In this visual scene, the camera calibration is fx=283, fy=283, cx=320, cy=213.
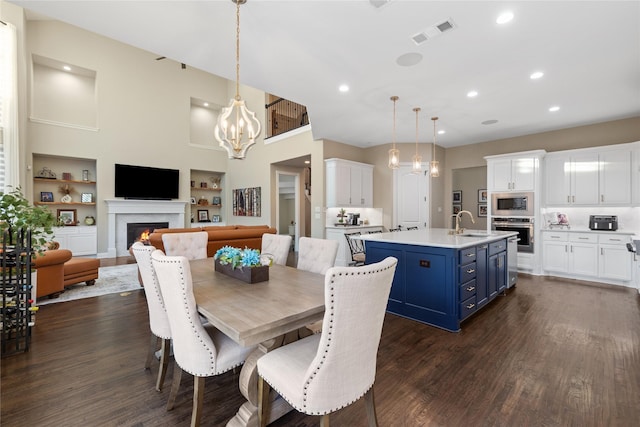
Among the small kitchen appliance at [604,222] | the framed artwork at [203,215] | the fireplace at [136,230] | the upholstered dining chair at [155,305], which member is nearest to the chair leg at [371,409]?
the upholstered dining chair at [155,305]

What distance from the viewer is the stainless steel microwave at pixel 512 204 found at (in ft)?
17.9

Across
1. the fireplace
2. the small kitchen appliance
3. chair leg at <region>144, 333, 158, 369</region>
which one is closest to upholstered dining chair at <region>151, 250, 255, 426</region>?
chair leg at <region>144, 333, 158, 369</region>

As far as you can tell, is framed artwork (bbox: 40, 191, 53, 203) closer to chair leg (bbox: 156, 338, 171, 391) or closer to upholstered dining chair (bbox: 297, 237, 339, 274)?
chair leg (bbox: 156, 338, 171, 391)

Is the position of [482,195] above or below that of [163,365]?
above

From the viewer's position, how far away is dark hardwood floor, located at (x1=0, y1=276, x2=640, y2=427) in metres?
1.74

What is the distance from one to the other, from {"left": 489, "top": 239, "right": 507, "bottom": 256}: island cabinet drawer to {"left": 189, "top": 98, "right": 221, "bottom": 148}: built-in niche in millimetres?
8734

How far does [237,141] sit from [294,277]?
132cm

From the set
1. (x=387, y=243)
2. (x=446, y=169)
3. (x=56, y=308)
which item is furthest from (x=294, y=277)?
(x=446, y=169)

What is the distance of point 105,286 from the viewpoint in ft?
14.6

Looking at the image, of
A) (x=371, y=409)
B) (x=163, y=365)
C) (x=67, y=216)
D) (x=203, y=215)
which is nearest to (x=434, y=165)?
(x=371, y=409)

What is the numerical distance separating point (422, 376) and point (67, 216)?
878cm

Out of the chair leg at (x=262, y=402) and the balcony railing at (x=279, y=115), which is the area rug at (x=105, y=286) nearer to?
the chair leg at (x=262, y=402)

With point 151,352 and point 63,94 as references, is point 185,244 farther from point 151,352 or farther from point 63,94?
point 63,94

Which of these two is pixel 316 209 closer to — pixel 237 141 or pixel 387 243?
pixel 387 243
